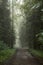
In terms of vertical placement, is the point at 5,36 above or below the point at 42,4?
below

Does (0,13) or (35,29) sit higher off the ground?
(0,13)

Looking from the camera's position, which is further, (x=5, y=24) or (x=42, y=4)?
(x=5, y=24)

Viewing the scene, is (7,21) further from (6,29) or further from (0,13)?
(0,13)

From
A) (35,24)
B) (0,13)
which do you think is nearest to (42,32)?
(0,13)

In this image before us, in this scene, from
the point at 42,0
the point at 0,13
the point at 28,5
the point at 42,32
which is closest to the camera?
the point at 42,32

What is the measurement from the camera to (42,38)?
22.0 feet

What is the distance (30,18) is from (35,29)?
315 cm

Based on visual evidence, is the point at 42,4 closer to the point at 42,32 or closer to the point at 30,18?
the point at 42,32

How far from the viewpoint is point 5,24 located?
39844mm

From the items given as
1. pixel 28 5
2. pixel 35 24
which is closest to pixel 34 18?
pixel 35 24

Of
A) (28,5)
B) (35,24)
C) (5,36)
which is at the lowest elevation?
(5,36)

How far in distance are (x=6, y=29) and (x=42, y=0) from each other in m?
32.6

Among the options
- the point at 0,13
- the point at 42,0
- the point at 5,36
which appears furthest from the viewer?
the point at 5,36

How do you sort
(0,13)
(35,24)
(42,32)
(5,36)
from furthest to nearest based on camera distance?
(5,36), (35,24), (0,13), (42,32)
